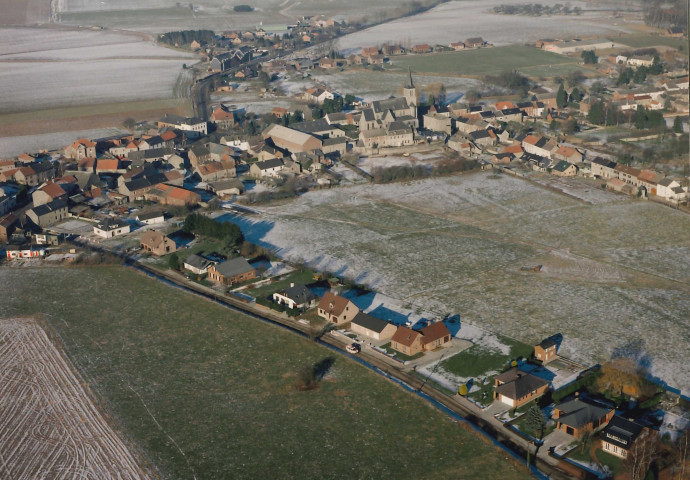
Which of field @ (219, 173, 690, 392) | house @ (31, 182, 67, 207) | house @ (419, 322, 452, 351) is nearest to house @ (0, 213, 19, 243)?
house @ (31, 182, 67, 207)

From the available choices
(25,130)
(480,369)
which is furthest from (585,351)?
(25,130)

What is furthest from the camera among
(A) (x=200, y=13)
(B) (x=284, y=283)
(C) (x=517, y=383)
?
(A) (x=200, y=13)

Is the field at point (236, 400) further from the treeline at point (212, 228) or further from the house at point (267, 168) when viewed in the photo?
the house at point (267, 168)

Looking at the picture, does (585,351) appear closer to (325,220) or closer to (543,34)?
(325,220)

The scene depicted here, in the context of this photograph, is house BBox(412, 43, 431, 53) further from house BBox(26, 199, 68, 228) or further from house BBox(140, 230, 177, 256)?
house BBox(140, 230, 177, 256)

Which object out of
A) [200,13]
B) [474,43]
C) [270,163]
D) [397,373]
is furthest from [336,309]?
[200,13]

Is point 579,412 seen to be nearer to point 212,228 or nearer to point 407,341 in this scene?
point 407,341

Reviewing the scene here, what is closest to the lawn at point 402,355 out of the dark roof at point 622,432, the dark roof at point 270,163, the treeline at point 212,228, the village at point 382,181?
the village at point 382,181
